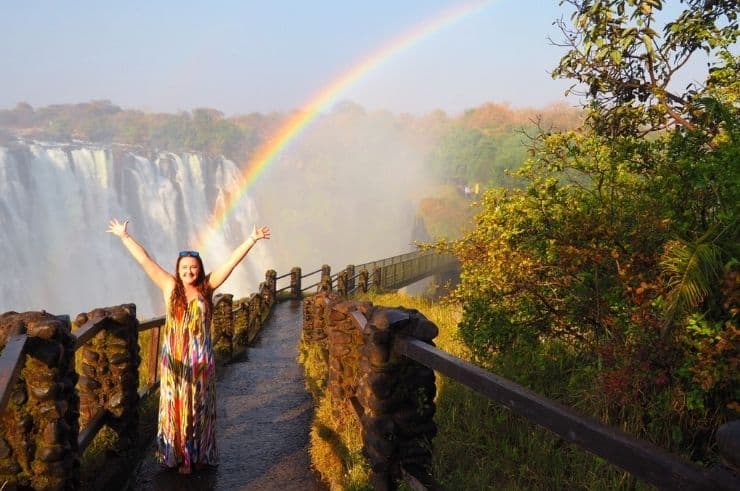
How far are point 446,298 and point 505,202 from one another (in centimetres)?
173

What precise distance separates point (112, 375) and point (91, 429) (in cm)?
63

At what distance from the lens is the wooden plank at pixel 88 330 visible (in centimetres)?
386

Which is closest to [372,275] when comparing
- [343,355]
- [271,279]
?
[271,279]

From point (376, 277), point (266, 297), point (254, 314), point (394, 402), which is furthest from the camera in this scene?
point (376, 277)

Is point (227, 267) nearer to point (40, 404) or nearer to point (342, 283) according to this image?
point (40, 404)

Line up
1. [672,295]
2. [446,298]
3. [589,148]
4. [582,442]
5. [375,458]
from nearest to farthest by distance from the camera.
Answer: [582,442]
[375,458]
[672,295]
[589,148]
[446,298]

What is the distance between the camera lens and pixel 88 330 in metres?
4.14

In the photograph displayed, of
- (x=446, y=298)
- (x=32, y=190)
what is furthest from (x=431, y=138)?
(x=446, y=298)

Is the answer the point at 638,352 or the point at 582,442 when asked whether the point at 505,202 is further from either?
the point at 582,442

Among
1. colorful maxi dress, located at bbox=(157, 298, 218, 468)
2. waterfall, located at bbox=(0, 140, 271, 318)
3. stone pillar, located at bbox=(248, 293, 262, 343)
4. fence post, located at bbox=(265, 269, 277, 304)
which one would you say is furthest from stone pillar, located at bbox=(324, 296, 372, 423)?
waterfall, located at bbox=(0, 140, 271, 318)

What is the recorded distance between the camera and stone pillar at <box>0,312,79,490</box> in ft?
10.4

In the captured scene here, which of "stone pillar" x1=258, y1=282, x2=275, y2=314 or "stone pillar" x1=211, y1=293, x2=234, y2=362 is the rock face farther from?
"stone pillar" x1=258, y1=282, x2=275, y2=314

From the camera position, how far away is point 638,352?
452cm

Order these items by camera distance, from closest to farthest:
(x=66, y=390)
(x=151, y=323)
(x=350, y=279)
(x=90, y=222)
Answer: (x=66, y=390), (x=151, y=323), (x=350, y=279), (x=90, y=222)
